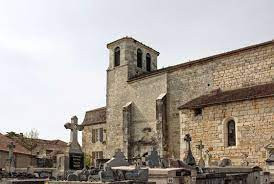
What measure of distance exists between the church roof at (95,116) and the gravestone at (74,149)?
16211 mm

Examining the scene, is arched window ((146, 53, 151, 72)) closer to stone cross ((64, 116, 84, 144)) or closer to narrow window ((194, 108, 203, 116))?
narrow window ((194, 108, 203, 116))

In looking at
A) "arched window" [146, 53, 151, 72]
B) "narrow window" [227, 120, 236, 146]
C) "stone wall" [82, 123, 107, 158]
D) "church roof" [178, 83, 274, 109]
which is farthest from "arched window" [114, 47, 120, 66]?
"narrow window" [227, 120, 236, 146]

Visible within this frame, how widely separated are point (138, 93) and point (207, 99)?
22.7 feet

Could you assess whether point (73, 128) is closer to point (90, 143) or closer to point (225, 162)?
point (225, 162)

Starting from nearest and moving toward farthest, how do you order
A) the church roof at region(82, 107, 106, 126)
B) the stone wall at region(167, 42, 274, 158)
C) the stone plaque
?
the stone plaque
the stone wall at region(167, 42, 274, 158)
the church roof at region(82, 107, 106, 126)

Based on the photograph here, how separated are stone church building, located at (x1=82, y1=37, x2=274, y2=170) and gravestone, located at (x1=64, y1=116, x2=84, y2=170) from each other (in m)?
7.39

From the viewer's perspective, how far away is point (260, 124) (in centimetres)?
1834

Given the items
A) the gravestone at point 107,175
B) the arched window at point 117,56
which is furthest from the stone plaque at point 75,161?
the arched window at point 117,56

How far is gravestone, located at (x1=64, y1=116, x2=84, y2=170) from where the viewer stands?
50.0 ft

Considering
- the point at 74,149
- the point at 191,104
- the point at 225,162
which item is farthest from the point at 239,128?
the point at 74,149

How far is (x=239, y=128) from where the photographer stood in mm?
19125

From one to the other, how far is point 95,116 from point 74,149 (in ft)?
60.4

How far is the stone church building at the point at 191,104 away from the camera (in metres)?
18.8

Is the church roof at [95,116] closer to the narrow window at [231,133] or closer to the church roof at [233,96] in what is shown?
the church roof at [233,96]
